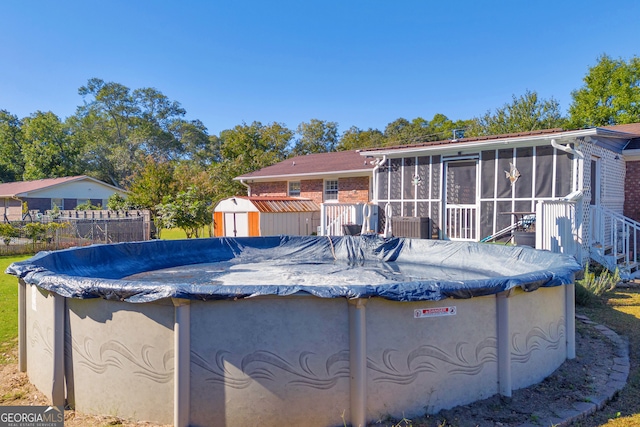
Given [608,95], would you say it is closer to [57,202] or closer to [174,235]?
[174,235]

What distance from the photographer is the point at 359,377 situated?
2715mm

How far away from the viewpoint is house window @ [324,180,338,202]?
15.7 meters

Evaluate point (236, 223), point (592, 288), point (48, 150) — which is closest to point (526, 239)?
point (592, 288)

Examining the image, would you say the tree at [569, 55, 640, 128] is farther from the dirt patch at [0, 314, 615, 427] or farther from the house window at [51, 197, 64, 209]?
the house window at [51, 197, 64, 209]

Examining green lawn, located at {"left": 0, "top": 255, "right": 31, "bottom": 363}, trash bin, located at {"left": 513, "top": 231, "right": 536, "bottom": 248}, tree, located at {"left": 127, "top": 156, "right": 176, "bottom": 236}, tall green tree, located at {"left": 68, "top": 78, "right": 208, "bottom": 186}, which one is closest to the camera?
green lawn, located at {"left": 0, "top": 255, "right": 31, "bottom": 363}

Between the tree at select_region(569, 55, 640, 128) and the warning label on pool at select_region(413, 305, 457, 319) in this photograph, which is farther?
the tree at select_region(569, 55, 640, 128)

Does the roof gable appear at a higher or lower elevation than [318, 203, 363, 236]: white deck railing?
higher

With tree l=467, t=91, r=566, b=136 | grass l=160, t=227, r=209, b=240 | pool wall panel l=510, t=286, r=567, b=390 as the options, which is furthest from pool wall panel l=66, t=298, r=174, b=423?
tree l=467, t=91, r=566, b=136

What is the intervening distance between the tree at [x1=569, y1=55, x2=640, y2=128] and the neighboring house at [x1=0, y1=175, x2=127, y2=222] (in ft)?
101

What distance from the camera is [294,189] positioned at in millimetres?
17188

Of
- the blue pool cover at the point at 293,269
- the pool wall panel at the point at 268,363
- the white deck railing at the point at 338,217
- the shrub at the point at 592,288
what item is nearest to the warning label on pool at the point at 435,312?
the blue pool cover at the point at 293,269

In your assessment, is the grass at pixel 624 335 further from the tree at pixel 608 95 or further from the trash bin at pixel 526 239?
the tree at pixel 608 95

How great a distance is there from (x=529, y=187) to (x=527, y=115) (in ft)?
64.2

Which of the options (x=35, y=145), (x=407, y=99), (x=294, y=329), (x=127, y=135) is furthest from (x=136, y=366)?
(x=127, y=135)
